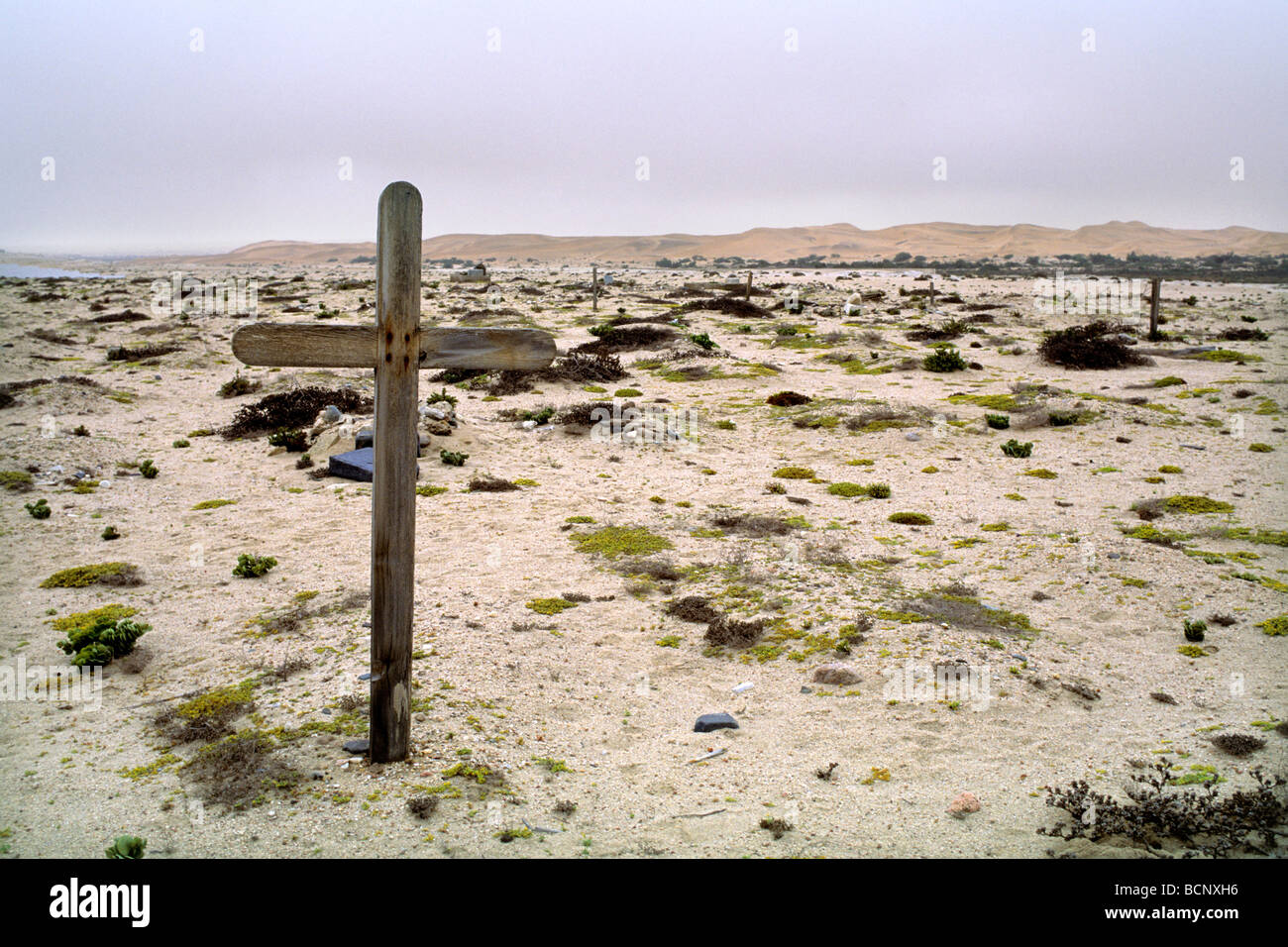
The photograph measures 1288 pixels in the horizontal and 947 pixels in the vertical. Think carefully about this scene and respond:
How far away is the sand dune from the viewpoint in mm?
115250

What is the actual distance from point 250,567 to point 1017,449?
38.9 feet

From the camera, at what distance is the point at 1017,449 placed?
511 inches

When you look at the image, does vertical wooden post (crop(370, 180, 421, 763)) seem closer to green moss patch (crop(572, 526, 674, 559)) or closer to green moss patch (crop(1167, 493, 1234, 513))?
green moss patch (crop(572, 526, 674, 559))

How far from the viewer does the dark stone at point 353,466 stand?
11898mm

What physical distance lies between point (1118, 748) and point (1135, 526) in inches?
215

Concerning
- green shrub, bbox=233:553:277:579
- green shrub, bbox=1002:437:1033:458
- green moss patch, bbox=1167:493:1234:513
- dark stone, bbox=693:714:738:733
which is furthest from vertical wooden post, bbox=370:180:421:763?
green shrub, bbox=1002:437:1033:458

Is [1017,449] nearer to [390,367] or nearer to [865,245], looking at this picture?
[390,367]

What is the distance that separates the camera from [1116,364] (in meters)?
19.8

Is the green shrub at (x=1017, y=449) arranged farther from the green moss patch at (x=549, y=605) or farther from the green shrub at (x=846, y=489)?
the green moss patch at (x=549, y=605)

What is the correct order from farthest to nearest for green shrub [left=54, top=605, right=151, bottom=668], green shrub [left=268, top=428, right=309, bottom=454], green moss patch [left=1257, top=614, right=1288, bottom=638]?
1. green shrub [left=268, top=428, right=309, bottom=454]
2. green moss patch [left=1257, top=614, right=1288, bottom=638]
3. green shrub [left=54, top=605, right=151, bottom=668]

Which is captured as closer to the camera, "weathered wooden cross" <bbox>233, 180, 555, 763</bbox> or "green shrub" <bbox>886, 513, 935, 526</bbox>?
"weathered wooden cross" <bbox>233, 180, 555, 763</bbox>

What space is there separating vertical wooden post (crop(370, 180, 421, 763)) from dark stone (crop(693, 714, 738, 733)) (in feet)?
6.73

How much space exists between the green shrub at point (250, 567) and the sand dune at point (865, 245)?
108225 mm
